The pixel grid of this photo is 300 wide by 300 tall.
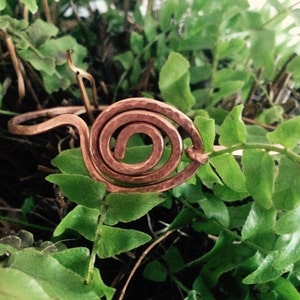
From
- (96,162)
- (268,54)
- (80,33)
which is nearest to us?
(96,162)

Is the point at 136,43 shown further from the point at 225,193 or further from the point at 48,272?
the point at 48,272

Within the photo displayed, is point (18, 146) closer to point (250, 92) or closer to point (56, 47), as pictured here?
point (56, 47)

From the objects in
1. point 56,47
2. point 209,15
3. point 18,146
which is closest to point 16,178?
point 18,146

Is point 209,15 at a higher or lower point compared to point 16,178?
higher

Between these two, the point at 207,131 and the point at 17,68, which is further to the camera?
the point at 17,68

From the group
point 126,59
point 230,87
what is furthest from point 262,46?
point 126,59
